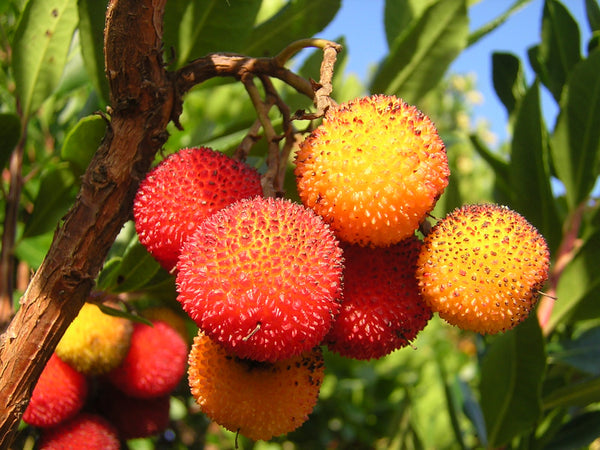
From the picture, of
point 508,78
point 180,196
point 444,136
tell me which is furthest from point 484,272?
point 508,78

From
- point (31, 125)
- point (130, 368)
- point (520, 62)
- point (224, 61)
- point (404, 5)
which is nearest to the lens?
point (224, 61)

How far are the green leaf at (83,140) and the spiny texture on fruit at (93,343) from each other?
0.28 m

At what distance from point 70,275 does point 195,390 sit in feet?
0.79

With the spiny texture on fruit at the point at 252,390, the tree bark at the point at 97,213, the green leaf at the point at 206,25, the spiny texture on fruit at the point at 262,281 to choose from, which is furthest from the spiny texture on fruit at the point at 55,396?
the green leaf at the point at 206,25

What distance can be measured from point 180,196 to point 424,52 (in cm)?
65

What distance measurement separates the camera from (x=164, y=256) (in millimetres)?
833

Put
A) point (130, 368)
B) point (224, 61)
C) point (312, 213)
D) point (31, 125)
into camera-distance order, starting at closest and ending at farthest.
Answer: point (312, 213), point (224, 61), point (130, 368), point (31, 125)

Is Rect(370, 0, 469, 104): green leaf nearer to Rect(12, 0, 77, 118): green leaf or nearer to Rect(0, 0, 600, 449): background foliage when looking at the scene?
Rect(0, 0, 600, 449): background foliage

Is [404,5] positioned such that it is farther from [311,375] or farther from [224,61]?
[311,375]

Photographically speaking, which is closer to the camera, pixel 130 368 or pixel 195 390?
pixel 195 390

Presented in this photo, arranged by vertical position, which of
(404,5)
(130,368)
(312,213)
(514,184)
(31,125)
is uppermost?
(404,5)

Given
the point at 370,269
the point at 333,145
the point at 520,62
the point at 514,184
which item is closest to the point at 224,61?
the point at 333,145

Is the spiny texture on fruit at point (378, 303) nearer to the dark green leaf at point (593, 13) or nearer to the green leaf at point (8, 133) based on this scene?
the green leaf at point (8, 133)

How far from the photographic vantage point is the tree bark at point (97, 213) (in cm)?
77
